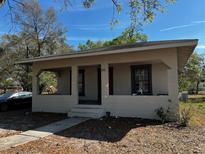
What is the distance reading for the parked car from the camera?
13969 millimetres

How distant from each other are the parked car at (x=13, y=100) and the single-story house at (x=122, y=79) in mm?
2379

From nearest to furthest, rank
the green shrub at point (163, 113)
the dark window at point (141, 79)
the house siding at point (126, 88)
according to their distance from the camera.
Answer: the green shrub at point (163, 113) → the house siding at point (126, 88) → the dark window at point (141, 79)

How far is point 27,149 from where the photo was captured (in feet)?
18.5

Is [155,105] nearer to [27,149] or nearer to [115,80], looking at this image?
[115,80]

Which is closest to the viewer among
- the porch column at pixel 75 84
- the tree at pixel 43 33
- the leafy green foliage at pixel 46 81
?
the porch column at pixel 75 84

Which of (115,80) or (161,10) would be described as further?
(115,80)

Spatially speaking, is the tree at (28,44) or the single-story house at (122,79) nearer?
the single-story house at (122,79)

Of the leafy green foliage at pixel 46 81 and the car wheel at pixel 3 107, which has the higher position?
the leafy green foliage at pixel 46 81

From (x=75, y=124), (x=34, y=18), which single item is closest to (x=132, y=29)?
(x=75, y=124)

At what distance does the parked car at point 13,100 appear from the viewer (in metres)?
14.0

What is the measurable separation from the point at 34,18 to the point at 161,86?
63.1 ft

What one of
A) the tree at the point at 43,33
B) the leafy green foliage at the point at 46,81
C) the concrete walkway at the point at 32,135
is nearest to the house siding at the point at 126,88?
the concrete walkway at the point at 32,135

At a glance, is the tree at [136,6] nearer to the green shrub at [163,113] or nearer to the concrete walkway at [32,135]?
the green shrub at [163,113]

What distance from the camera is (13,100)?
14445mm
